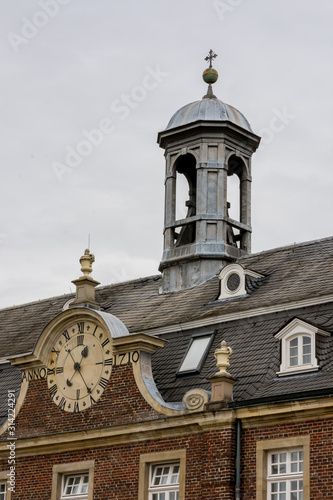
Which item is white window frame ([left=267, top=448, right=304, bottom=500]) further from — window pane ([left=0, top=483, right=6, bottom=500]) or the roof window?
window pane ([left=0, top=483, right=6, bottom=500])

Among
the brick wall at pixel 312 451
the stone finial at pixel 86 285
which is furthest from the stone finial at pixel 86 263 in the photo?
the brick wall at pixel 312 451

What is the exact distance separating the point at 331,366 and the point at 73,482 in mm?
7933

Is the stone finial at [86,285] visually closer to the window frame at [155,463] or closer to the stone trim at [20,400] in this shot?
the stone trim at [20,400]

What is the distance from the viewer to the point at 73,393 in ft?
106

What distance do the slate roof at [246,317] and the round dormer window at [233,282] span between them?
33 cm

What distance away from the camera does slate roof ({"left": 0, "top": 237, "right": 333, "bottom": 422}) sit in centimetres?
2956

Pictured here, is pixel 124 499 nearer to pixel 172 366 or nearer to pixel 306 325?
pixel 172 366

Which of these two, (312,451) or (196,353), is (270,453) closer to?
(312,451)

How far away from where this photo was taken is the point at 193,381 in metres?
31.3

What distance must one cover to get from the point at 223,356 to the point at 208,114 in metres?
12.1

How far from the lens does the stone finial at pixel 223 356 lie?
1164 inches

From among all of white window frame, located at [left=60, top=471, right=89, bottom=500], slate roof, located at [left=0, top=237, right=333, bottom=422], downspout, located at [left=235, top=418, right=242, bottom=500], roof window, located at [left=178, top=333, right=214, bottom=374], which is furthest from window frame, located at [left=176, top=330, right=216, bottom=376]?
white window frame, located at [left=60, top=471, right=89, bottom=500]

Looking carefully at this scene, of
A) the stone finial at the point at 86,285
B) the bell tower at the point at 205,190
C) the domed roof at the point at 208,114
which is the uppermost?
the domed roof at the point at 208,114

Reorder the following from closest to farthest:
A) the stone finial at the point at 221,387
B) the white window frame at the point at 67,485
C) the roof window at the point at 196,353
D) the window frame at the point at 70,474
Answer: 1. the stone finial at the point at 221,387
2. the window frame at the point at 70,474
3. the white window frame at the point at 67,485
4. the roof window at the point at 196,353
